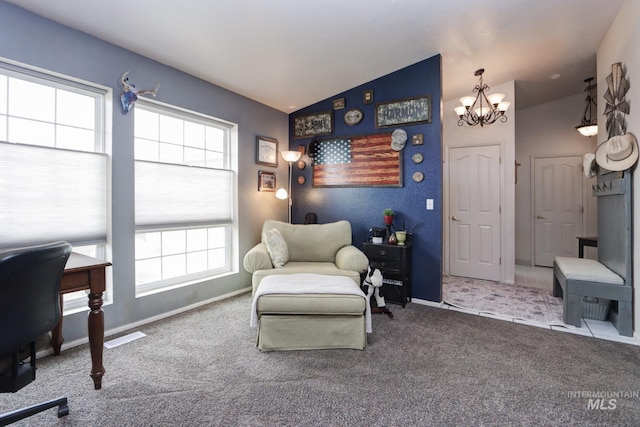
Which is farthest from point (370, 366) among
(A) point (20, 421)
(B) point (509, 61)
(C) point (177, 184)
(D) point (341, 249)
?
(B) point (509, 61)

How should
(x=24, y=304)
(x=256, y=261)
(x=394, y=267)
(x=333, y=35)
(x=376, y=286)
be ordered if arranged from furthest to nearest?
(x=394, y=267), (x=256, y=261), (x=376, y=286), (x=333, y=35), (x=24, y=304)

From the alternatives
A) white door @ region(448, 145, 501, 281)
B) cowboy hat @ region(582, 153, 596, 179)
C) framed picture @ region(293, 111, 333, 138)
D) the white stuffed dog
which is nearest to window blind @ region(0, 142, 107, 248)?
the white stuffed dog

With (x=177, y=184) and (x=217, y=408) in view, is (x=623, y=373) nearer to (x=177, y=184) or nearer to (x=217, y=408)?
(x=217, y=408)

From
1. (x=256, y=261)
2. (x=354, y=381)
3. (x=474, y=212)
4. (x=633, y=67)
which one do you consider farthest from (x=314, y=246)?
(x=633, y=67)

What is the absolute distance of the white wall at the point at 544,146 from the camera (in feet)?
16.8

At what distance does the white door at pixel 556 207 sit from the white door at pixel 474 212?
5.43 ft

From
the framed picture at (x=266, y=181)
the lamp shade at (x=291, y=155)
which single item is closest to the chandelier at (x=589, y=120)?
the lamp shade at (x=291, y=155)

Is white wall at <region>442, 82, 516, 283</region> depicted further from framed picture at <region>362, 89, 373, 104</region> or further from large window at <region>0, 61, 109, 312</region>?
large window at <region>0, 61, 109, 312</region>

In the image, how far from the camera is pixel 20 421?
1.60 meters

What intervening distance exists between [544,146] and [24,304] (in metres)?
6.62

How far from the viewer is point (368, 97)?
3930 millimetres

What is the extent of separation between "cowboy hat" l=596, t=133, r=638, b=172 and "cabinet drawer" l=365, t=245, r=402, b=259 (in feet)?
6.34

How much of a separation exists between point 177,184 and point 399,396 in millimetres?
2670

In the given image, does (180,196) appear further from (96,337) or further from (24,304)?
(24,304)
